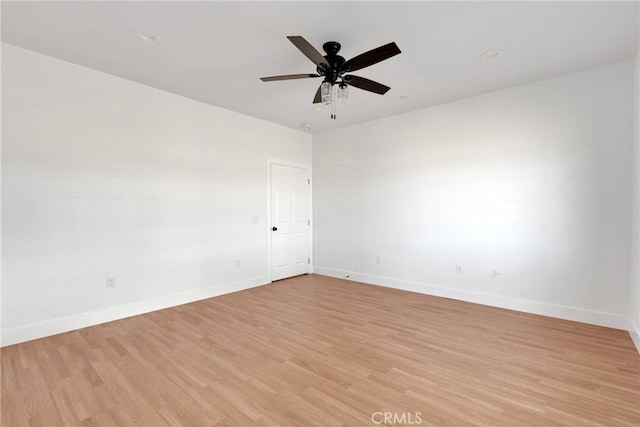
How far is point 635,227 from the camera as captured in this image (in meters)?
2.87

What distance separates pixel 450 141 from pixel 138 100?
419cm

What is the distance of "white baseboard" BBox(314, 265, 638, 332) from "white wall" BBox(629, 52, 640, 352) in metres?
0.21

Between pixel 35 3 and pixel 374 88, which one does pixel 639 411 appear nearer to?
pixel 374 88

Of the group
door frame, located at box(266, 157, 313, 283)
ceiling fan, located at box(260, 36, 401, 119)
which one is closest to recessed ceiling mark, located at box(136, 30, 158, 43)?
ceiling fan, located at box(260, 36, 401, 119)

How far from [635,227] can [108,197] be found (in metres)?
5.58

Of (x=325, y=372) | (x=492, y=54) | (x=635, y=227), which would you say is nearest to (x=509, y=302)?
(x=635, y=227)

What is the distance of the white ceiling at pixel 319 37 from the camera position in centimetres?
225

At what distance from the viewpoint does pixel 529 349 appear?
105 inches

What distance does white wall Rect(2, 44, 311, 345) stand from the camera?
284 cm

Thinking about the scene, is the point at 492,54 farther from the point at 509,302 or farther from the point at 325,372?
the point at 325,372

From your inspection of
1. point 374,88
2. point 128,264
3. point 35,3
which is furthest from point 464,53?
point 128,264

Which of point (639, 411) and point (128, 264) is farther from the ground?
point (128, 264)

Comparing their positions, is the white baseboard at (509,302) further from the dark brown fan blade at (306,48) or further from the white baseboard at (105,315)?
the dark brown fan blade at (306,48)

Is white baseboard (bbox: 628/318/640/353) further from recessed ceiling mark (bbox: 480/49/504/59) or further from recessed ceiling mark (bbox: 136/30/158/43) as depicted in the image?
recessed ceiling mark (bbox: 136/30/158/43)
